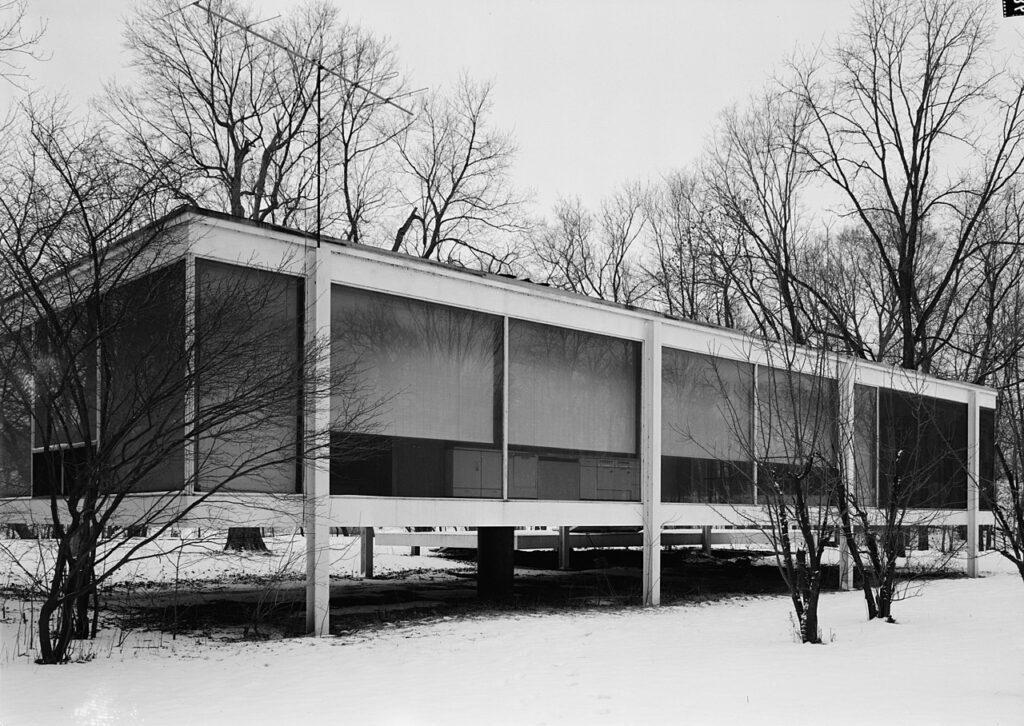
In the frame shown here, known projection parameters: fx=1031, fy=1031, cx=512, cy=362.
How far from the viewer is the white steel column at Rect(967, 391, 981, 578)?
2161 cm

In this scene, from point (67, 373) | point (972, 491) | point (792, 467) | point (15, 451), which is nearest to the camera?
point (67, 373)

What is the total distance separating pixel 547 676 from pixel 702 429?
814 cm

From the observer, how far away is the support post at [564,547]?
22359 mm

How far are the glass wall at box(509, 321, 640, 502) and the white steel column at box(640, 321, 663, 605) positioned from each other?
13 centimetres

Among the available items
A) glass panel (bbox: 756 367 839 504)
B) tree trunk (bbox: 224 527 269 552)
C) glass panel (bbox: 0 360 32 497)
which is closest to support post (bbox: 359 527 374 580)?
tree trunk (bbox: 224 527 269 552)

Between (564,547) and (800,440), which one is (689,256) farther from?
(800,440)

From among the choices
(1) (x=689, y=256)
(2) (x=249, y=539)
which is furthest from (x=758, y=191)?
(2) (x=249, y=539)

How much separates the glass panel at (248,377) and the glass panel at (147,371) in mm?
242

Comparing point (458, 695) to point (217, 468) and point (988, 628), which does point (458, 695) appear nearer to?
point (217, 468)

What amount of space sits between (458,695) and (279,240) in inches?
210

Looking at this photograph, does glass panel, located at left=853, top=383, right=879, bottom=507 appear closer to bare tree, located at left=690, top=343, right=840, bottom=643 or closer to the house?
the house

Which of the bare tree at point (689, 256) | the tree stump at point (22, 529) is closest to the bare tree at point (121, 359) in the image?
the tree stump at point (22, 529)

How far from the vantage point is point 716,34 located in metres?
11.3

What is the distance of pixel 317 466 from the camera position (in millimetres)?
10969
